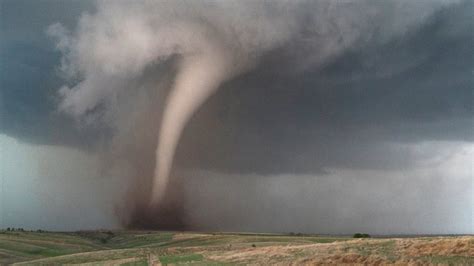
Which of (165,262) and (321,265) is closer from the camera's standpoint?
(321,265)

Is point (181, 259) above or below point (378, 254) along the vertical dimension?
below

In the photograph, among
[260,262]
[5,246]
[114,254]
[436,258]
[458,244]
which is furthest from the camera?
[5,246]

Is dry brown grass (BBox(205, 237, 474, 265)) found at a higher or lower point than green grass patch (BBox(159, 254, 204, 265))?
higher

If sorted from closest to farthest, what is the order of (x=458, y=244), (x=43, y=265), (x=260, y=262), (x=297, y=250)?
1. (x=458, y=244)
2. (x=260, y=262)
3. (x=297, y=250)
4. (x=43, y=265)

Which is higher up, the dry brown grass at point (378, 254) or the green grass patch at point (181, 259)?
the dry brown grass at point (378, 254)

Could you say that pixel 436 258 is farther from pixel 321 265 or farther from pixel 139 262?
pixel 139 262

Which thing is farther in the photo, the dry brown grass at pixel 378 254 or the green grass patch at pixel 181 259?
the green grass patch at pixel 181 259

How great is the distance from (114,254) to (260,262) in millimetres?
36625

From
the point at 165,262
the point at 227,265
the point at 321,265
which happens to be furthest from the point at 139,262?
the point at 321,265

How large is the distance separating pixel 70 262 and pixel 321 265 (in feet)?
146

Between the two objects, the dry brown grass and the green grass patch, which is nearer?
the dry brown grass

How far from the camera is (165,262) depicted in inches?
2586

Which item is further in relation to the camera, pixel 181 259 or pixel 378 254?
pixel 181 259

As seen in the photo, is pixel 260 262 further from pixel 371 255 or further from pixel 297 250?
pixel 371 255
